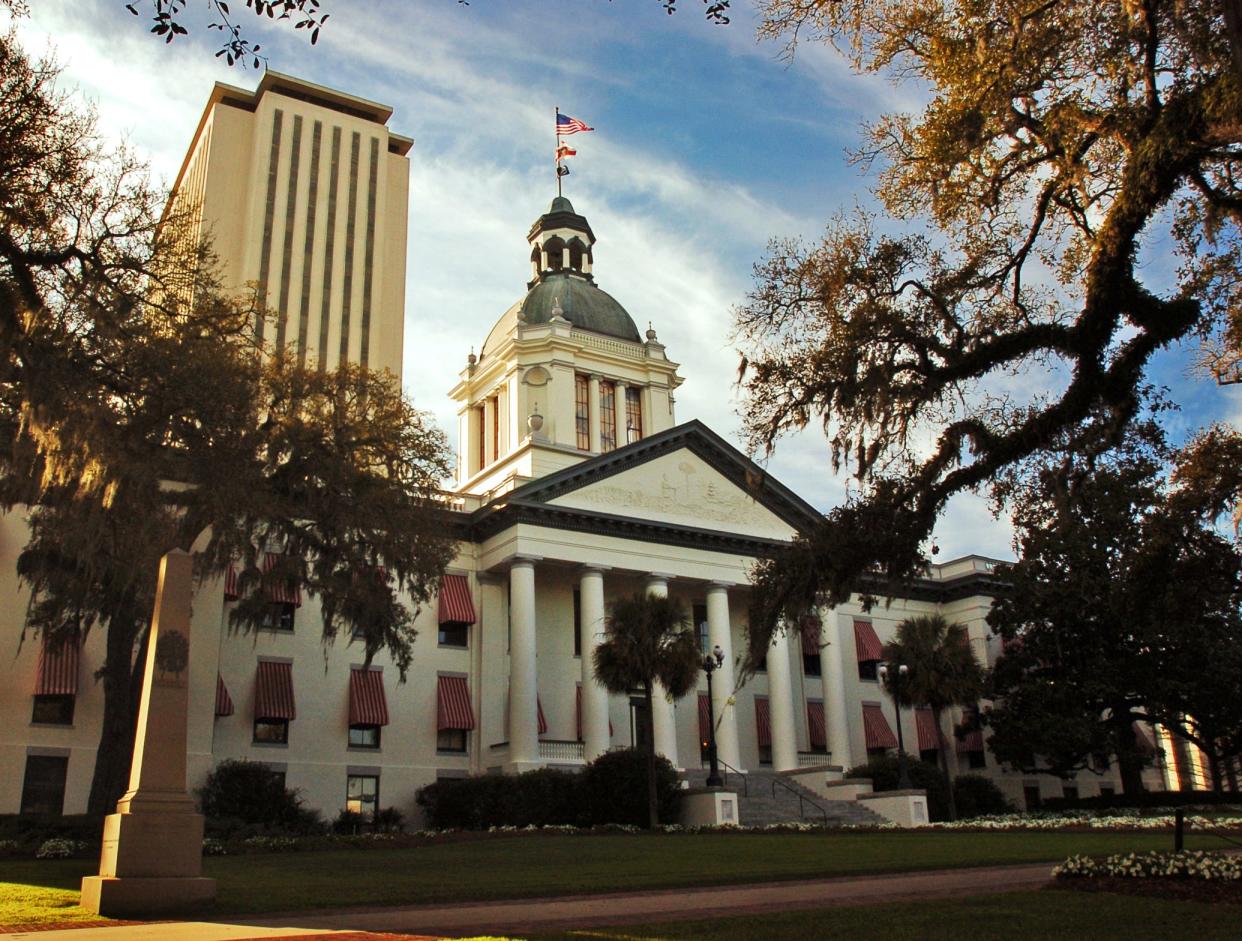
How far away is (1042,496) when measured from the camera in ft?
→ 47.8

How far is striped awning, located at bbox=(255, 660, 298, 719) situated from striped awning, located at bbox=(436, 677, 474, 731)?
5.06 meters

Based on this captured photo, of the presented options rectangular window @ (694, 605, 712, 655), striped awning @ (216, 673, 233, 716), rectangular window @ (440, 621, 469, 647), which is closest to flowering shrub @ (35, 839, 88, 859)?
striped awning @ (216, 673, 233, 716)

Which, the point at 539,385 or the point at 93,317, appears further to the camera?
the point at 539,385

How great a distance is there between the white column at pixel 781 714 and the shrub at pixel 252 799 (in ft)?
57.9

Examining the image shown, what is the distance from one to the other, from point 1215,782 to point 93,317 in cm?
4271

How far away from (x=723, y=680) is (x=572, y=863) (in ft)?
75.1

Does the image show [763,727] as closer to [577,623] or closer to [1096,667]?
[577,623]

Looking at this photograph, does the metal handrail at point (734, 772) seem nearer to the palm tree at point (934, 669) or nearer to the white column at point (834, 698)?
the white column at point (834, 698)

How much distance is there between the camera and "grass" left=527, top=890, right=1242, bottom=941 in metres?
10.0

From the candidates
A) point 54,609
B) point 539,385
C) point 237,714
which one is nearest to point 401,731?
point 237,714

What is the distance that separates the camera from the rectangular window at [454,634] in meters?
41.6

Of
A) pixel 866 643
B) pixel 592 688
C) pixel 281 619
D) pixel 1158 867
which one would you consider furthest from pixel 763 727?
pixel 1158 867

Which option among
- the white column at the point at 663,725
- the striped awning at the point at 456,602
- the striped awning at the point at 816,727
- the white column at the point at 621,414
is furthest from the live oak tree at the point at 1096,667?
the striped awning at the point at 456,602

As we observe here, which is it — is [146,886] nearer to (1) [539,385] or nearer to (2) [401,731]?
(2) [401,731]
